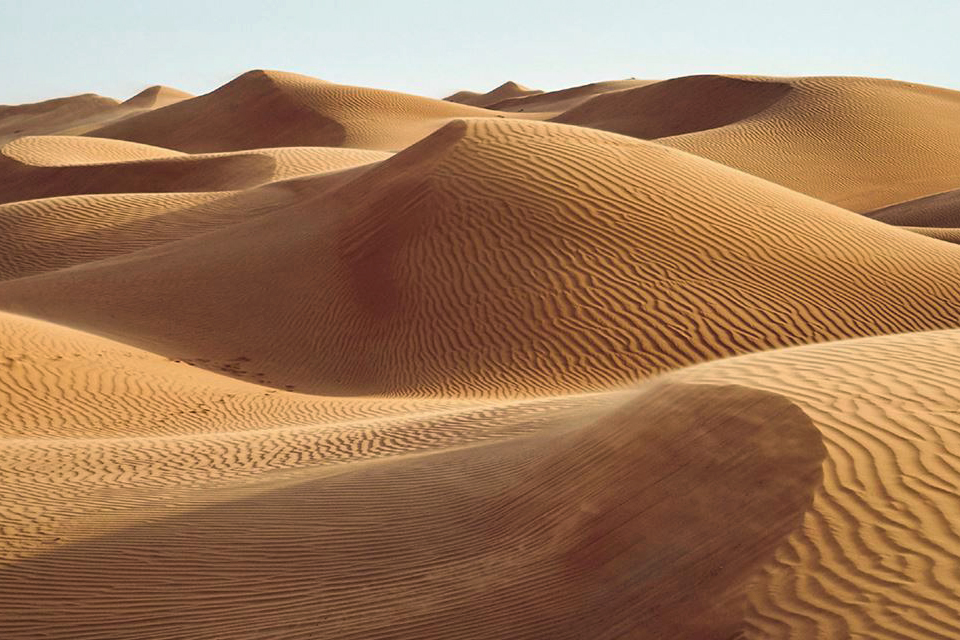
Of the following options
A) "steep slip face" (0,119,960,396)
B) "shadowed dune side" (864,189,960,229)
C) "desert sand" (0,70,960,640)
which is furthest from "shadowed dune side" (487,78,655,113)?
"steep slip face" (0,119,960,396)

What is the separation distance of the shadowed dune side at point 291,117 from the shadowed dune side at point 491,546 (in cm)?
3973

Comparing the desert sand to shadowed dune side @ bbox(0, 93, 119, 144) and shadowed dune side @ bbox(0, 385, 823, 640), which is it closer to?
shadowed dune side @ bbox(0, 385, 823, 640)

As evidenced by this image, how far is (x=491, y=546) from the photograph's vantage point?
268 inches

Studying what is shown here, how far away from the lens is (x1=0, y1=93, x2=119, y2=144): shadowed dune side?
74.0 m

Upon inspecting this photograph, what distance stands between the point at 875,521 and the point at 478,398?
1033 cm

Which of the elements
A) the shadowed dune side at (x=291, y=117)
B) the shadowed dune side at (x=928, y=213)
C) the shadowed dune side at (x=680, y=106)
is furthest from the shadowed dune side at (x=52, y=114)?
the shadowed dune side at (x=928, y=213)

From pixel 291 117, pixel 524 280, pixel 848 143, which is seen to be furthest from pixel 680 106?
pixel 524 280

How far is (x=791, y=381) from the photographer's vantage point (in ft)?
21.6

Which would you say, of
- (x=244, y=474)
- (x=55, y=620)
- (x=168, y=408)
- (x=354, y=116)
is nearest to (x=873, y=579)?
(x=55, y=620)

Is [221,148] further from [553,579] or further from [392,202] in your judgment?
[553,579]

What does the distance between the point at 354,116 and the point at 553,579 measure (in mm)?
46999

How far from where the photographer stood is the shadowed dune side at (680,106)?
46.7 meters

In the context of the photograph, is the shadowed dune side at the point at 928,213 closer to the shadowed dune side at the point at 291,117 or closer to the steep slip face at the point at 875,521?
the shadowed dune side at the point at 291,117

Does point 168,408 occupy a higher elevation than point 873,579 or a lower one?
lower
